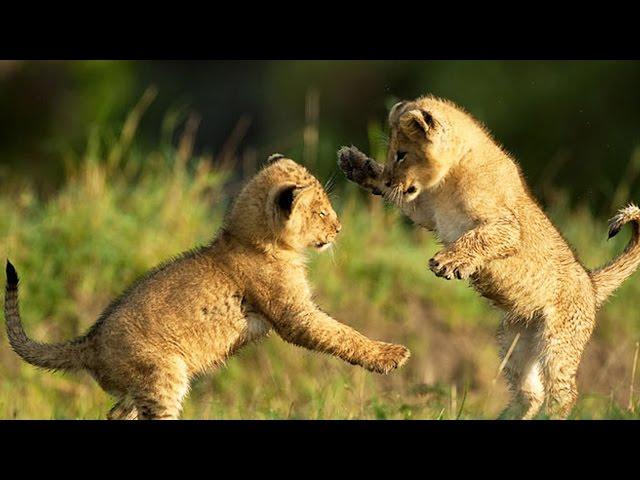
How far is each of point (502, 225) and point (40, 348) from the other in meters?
2.73

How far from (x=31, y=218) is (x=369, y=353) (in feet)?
20.9

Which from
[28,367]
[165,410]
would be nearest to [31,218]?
[28,367]

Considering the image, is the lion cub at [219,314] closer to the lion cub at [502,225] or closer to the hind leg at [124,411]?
the hind leg at [124,411]

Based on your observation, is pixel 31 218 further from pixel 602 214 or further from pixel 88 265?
pixel 602 214

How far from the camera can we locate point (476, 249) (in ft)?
26.4

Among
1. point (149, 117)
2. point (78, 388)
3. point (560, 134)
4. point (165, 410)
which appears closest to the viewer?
point (165, 410)

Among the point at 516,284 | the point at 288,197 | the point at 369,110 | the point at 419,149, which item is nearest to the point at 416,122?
the point at 419,149

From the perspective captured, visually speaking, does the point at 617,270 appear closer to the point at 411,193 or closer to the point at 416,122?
the point at 411,193

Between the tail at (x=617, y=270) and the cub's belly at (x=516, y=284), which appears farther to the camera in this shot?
the tail at (x=617, y=270)

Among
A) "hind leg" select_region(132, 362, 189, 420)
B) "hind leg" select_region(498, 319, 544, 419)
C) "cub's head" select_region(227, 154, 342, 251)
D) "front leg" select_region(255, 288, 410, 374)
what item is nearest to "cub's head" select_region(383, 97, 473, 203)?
"cub's head" select_region(227, 154, 342, 251)

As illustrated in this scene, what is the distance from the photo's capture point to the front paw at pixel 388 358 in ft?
25.9

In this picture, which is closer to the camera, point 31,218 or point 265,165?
point 265,165

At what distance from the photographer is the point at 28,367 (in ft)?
39.5

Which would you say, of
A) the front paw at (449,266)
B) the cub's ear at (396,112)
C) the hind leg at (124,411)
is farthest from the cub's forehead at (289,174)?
the hind leg at (124,411)
